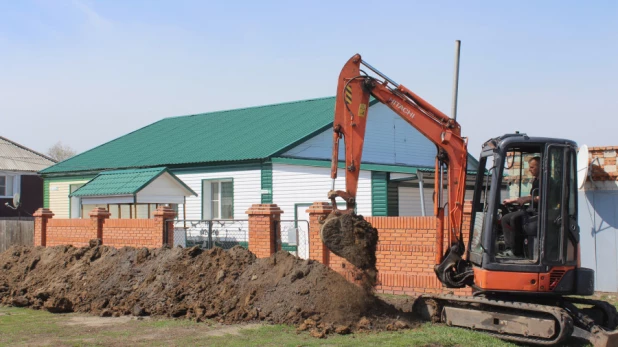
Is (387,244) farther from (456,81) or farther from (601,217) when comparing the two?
(456,81)

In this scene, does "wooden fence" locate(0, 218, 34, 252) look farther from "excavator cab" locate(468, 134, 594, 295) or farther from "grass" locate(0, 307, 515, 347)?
"excavator cab" locate(468, 134, 594, 295)

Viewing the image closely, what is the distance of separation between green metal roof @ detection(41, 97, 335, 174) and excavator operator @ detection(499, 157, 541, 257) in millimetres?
15185

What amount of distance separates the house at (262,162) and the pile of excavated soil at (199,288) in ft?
26.7

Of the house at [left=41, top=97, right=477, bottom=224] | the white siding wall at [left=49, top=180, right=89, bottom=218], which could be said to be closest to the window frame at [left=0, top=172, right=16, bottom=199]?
the house at [left=41, top=97, right=477, bottom=224]

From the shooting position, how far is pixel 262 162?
24.3 m

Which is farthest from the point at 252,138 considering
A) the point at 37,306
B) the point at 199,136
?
the point at 37,306

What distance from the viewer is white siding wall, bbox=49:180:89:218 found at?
3062 cm

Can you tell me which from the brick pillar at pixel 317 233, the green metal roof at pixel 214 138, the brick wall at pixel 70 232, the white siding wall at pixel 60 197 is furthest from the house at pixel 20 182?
the brick pillar at pixel 317 233

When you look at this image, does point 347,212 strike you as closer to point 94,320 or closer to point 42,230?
point 94,320

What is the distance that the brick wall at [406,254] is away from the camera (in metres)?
13.7

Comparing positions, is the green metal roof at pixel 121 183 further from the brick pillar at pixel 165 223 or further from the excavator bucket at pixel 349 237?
the excavator bucket at pixel 349 237

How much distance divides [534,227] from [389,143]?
63.8ft

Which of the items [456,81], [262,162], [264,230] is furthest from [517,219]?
[262,162]

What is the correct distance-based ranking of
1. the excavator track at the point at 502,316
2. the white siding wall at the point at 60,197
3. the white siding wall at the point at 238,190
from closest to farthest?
the excavator track at the point at 502,316, the white siding wall at the point at 238,190, the white siding wall at the point at 60,197
